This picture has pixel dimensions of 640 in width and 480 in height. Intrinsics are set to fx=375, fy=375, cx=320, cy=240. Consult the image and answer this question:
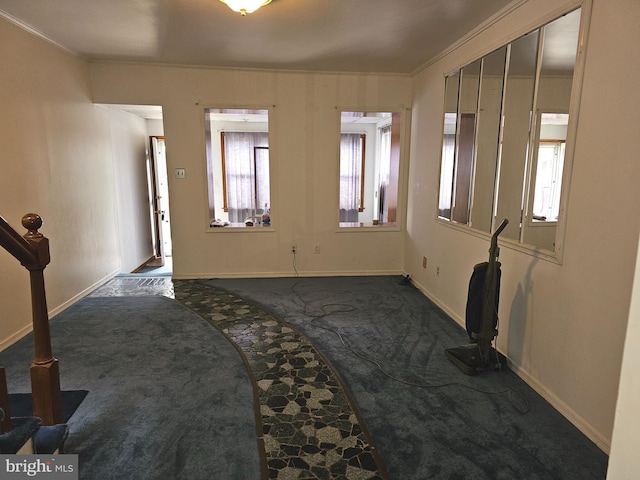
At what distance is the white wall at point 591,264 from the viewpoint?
177cm

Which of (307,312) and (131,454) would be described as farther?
(307,312)

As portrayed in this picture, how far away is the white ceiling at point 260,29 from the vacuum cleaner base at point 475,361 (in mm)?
2508

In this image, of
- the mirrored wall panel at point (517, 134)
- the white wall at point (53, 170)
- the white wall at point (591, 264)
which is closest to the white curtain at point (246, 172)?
the white wall at point (53, 170)

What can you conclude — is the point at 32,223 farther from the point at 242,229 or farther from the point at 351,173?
the point at 351,173

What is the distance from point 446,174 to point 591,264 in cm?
196

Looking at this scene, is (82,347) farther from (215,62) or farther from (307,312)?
(215,62)

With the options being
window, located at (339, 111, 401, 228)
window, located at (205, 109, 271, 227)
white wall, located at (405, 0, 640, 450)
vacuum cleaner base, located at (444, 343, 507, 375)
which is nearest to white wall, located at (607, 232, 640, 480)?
white wall, located at (405, 0, 640, 450)

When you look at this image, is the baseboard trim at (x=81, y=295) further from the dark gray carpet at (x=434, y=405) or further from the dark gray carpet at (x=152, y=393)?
the dark gray carpet at (x=434, y=405)

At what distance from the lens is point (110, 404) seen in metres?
2.20

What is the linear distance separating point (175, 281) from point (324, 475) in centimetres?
356

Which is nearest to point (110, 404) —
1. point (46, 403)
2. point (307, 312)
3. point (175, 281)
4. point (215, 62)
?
point (46, 403)

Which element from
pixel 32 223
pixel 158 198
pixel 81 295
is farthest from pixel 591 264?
pixel 158 198

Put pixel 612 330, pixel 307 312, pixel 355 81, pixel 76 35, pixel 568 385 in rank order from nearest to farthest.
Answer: pixel 612 330 < pixel 568 385 < pixel 76 35 < pixel 307 312 < pixel 355 81

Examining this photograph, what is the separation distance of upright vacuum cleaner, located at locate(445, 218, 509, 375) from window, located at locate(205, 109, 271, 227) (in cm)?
497
